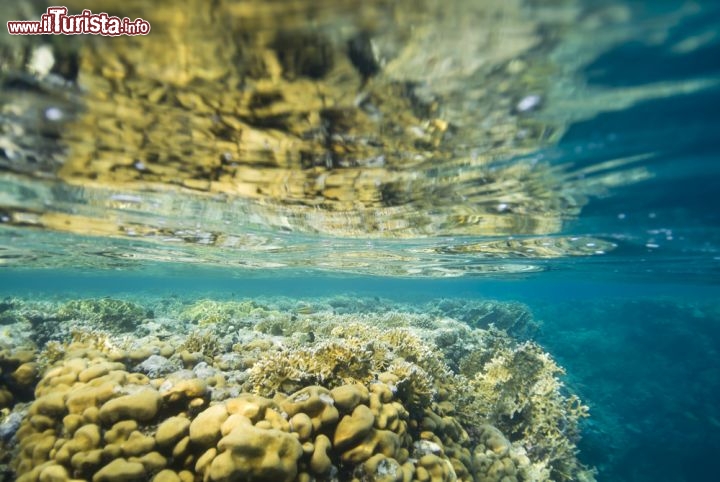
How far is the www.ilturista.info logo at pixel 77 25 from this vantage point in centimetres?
424

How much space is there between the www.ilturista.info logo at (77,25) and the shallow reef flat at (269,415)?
496 centimetres

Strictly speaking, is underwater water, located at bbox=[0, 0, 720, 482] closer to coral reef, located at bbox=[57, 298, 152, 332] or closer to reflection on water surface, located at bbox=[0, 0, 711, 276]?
reflection on water surface, located at bbox=[0, 0, 711, 276]

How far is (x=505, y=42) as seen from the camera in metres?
4.72

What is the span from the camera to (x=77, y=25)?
4.36 m

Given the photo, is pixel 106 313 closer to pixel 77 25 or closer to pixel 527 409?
pixel 77 25

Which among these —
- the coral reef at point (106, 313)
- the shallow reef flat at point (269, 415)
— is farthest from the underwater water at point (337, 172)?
the coral reef at point (106, 313)

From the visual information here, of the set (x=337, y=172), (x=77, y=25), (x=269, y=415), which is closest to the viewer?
(x=77, y=25)

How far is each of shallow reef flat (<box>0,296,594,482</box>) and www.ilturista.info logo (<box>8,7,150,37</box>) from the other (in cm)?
496

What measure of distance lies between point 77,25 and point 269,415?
5647mm

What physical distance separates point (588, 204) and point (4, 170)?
16167mm

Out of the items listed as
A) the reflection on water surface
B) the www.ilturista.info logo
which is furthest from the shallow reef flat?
the www.ilturista.info logo

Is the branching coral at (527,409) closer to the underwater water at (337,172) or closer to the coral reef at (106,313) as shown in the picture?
the underwater water at (337,172)

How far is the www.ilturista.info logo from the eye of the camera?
4238 millimetres

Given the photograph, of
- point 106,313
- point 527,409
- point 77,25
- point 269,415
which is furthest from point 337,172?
point 106,313
